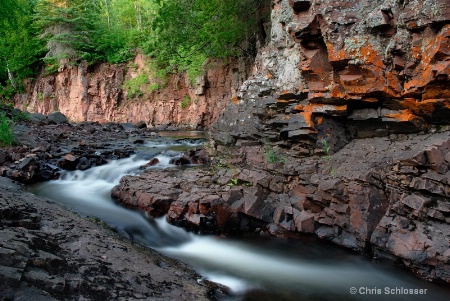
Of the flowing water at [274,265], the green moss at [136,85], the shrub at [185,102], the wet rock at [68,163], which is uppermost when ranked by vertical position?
the green moss at [136,85]

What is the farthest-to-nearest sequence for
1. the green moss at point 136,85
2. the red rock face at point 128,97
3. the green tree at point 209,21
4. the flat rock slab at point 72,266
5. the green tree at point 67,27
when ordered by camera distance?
the green tree at point 67,27
the green moss at point 136,85
the red rock face at point 128,97
the green tree at point 209,21
the flat rock slab at point 72,266

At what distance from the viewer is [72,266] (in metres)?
3.11

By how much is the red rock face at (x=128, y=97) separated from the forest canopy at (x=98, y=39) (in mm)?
1049

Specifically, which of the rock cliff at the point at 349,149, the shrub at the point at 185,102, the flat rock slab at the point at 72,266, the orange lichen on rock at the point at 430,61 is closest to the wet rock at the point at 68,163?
the rock cliff at the point at 349,149

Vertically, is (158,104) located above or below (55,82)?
below

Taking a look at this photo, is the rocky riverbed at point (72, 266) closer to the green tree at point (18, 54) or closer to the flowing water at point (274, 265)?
the flowing water at point (274, 265)

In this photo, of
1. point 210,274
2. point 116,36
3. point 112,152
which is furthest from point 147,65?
point 210,274

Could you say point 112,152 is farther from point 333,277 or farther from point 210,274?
point 333,277

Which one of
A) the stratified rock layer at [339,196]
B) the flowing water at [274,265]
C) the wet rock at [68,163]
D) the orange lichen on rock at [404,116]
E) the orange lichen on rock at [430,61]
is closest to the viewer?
the flowing water at [274,265]

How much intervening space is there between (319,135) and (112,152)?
25.3 feet

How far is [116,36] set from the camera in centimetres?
2831

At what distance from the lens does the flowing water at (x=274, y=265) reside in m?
4.15

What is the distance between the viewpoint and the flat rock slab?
8.44ft

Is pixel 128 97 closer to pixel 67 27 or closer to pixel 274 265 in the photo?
pixel 67 27
